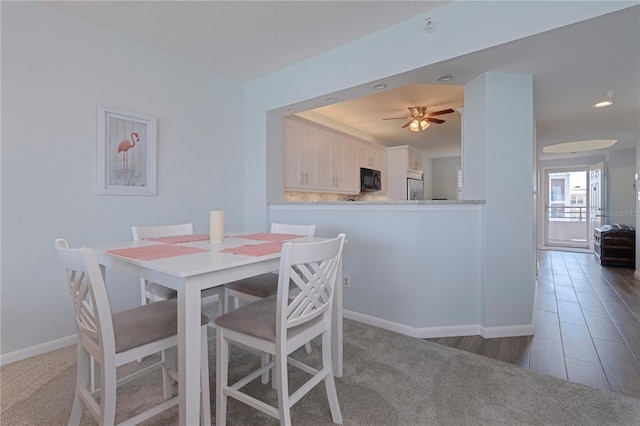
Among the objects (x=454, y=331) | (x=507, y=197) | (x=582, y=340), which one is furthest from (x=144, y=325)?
(x=582, y=340)

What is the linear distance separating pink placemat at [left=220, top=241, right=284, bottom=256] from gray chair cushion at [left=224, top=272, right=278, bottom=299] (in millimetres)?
352

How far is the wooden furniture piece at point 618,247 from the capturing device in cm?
493

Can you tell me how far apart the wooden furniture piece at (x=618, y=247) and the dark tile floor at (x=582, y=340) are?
1330 millimetres

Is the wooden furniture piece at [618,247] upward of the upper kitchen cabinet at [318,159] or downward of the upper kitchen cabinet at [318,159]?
downward

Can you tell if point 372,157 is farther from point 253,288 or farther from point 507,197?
point 253,288

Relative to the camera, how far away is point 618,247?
16.5ft

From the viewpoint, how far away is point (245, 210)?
3.55 meters

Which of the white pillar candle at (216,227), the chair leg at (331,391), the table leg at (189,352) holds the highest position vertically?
the white pillar candle at (216,227)

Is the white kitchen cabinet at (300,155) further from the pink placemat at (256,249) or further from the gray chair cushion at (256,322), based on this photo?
the gray chair cushion at (256,322)

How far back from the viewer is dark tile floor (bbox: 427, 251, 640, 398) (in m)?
1.90

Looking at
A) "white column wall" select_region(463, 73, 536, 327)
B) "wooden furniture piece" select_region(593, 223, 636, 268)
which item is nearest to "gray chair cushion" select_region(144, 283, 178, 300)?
"white column wall" select_region(463, 73, 536, 327)

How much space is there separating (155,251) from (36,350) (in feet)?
5.14

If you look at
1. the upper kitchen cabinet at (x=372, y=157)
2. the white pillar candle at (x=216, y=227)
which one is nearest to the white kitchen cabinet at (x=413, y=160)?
the upper kitchen cabinet at (x=372, y=157)

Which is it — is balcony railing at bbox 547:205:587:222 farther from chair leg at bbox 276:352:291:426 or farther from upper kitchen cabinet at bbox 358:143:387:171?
chair leg at bbox 276:352:291:426
